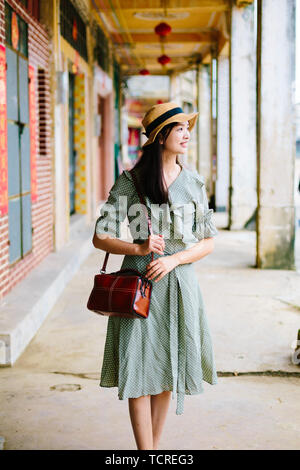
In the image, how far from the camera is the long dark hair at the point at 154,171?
93.7 inches

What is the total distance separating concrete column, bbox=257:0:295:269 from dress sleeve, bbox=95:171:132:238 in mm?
4874

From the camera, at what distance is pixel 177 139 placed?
2.43 meters

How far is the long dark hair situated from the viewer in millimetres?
2379

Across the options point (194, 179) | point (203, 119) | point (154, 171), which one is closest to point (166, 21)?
point (203, 119)

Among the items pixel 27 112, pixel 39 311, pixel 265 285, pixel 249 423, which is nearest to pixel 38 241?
pixel 27 112

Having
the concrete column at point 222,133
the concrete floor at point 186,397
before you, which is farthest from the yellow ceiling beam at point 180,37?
the concrete floor at point 186,397

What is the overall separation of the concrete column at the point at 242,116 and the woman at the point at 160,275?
8.17 m

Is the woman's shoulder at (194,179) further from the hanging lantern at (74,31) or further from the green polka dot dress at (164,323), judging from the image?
the hanging lantern at (74,31)

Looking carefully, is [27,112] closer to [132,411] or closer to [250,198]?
[132,411]

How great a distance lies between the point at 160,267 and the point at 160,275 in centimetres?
4

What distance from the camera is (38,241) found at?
649cm

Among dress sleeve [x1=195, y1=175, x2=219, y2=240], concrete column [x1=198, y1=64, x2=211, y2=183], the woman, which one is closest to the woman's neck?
the woman

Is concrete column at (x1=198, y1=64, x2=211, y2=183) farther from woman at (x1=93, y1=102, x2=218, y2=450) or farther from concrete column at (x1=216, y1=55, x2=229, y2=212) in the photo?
woman at (x1=93, y1=102, x2=218, y2=450)

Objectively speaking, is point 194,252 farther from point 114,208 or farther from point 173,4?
point 173,4
